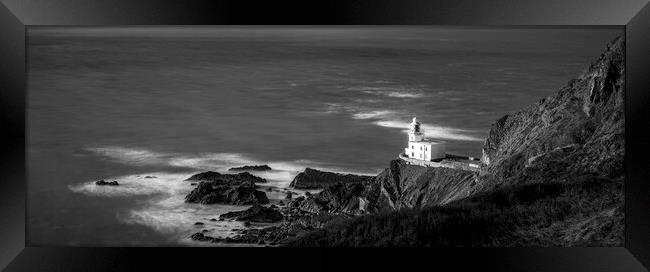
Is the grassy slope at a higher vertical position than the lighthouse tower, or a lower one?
lower

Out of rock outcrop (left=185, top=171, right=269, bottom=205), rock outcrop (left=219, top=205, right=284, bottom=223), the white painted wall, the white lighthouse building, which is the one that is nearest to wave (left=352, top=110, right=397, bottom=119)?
the white lighthouse building

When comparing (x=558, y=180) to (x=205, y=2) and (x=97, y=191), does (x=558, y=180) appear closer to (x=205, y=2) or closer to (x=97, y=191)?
(x=205, y=2)

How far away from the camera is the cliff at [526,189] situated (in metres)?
14.0

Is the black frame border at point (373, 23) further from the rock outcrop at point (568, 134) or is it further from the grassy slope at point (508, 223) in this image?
the rock outcrop at point (568, 134)

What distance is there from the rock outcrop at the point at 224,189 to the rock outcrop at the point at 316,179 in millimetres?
709

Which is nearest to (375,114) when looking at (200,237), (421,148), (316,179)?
(421,148)

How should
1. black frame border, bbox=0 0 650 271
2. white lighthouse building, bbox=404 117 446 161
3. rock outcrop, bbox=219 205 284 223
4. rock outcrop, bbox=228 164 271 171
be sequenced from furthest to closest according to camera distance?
white lighthouse building, bbox=404 117 446 161, rock outcrop, bbox=228 164 271 171, rock outcrop, bbox=219 205 284 223, black frame border, bbox=0 0 650 271

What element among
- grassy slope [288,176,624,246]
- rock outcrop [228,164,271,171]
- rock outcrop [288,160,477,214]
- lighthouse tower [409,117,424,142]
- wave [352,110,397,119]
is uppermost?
wave [352,110,397,119]

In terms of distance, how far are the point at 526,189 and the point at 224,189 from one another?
555 centimetres

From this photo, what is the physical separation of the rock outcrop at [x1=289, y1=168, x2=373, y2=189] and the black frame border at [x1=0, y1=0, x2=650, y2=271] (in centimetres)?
204

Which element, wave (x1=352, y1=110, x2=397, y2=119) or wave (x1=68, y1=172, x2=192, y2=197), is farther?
wave (x1=352, y1=110, x2=397, y2=119)

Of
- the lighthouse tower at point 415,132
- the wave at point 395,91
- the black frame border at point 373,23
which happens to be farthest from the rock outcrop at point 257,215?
the lighthouse tower at point 415,132

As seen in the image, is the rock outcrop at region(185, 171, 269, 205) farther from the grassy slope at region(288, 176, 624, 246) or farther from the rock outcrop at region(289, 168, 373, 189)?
the grassy slope at region(288, 176, 624, 246)

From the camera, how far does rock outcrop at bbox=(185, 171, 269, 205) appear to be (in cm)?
1460
